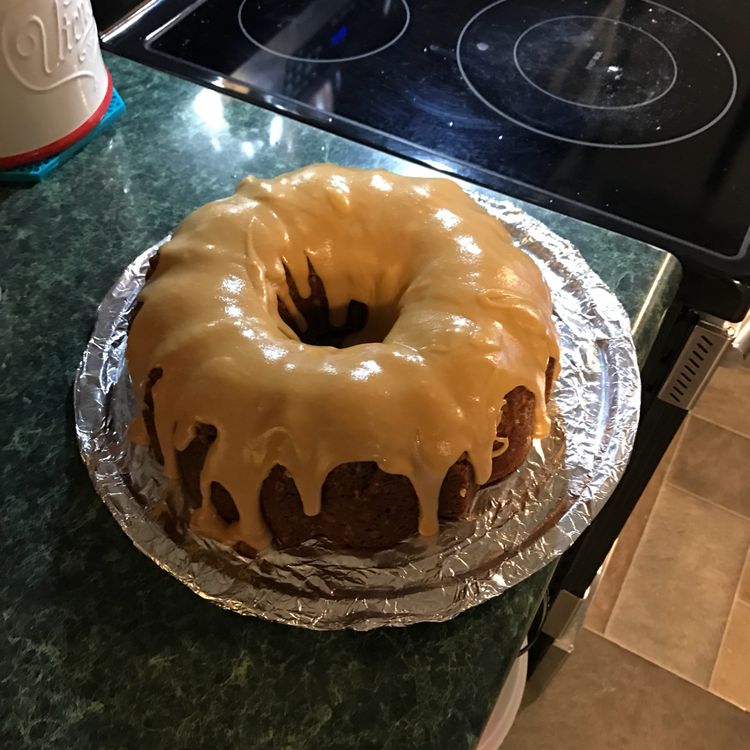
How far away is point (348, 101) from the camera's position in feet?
3.64

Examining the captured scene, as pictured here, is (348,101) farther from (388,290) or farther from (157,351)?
(157,351)

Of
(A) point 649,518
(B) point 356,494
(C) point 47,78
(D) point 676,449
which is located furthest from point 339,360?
(D) point 676,449

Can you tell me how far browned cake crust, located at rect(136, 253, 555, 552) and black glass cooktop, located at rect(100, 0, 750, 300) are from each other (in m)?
0.38

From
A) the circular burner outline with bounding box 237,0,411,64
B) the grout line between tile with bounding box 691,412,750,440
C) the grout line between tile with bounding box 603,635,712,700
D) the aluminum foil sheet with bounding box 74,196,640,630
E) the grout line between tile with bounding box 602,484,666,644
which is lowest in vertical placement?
the grout line between tile with bounding box 603,635,712,700

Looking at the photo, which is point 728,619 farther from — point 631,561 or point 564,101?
point 564,101

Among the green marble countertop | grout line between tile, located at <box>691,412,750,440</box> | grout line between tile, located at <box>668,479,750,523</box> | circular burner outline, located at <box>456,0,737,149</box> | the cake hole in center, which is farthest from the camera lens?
grout line between tile, located at <box>691,412,750,440</box>

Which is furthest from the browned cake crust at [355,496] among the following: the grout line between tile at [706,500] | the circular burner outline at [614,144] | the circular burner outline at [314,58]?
the grout line between tile at [706,500]

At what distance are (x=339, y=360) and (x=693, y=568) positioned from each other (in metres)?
1.36

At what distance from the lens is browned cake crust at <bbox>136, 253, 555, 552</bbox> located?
2.01ft

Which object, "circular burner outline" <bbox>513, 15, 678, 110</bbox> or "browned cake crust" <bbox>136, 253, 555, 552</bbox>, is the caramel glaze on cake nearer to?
"browned cake crust" <bbox>136, 253, 555, 552</bbox>

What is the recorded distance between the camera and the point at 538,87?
1.17 meters

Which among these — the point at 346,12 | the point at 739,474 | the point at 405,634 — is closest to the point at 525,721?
the point at 739,474

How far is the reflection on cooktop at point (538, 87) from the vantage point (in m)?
1.00

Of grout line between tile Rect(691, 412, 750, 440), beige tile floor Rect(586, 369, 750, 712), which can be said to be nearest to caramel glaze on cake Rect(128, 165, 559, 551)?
beige tile floor Rect(586, 369, 750, 712)
